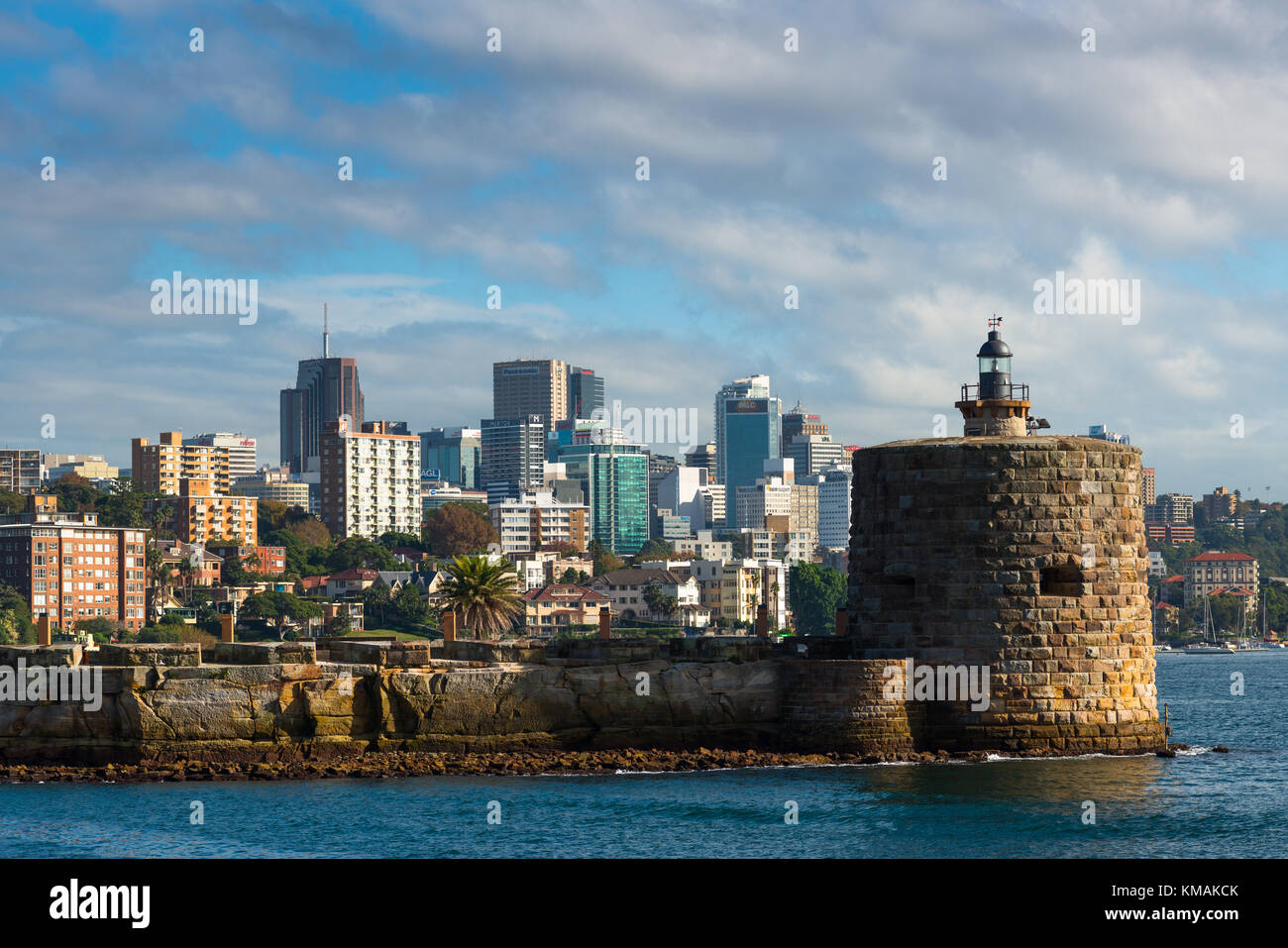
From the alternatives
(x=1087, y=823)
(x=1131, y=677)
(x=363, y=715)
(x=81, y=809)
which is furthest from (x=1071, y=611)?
(x=81, y=809)

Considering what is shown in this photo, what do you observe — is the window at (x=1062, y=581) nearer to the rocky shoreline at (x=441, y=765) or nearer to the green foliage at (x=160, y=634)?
the rocky shoreline at (x=441, y=765)

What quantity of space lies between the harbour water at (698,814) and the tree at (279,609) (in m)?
153

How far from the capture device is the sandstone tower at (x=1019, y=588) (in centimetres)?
3688

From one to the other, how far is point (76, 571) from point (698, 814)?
6268 inches

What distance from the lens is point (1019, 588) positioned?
36906mm

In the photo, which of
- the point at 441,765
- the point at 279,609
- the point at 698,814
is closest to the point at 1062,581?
the point at 698,814

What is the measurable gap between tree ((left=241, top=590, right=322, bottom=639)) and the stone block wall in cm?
15223

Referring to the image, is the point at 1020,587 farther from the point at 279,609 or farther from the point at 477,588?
the point at 279,609
